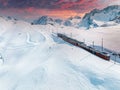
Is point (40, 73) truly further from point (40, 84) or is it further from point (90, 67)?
point (90, 67)

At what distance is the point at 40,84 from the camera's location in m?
18.3

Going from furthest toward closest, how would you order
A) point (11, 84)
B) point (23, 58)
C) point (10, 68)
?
point (23, 58) < point (10, 68) < point (11, 84)

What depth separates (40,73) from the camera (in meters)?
20.1

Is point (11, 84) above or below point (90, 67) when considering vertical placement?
below

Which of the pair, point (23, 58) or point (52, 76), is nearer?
point (52, 76)

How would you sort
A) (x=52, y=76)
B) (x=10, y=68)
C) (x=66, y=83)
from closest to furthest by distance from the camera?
(x=66, y=83), (x=52, y=76), (x=10, y=68)

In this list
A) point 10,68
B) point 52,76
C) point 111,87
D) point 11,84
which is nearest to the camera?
point 111,87

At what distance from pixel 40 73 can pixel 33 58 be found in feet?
19.5

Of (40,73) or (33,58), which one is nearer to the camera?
(40,73)

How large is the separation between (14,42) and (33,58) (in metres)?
10.8

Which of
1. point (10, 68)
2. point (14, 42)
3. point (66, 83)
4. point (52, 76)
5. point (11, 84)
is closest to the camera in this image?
point (66, 83)

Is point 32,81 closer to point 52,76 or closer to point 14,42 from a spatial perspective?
point 52,76

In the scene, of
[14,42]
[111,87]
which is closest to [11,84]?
[111,87]

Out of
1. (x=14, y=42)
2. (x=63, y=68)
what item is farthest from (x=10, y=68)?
(x=14, y=42)
